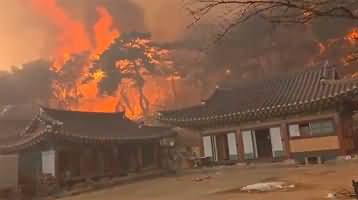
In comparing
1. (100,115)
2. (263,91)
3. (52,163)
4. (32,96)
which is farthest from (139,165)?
(32,96)

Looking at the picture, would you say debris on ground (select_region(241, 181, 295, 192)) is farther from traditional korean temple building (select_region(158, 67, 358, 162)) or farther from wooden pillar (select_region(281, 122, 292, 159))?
wooden pillar (select_region(281, 122, 292, 159))

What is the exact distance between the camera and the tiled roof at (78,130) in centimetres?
2028

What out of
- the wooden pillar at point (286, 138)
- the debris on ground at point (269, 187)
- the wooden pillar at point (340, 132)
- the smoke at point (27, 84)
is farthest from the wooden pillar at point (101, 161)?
the smoke at point (27, 84)

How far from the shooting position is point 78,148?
22031mm

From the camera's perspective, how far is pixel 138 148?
88.7ft

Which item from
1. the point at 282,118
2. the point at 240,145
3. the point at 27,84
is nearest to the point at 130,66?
the point at 27,84

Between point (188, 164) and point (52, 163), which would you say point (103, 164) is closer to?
point (52, 163)

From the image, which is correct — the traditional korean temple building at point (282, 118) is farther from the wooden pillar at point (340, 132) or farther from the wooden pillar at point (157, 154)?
the wooden pillar at point (157, 154)

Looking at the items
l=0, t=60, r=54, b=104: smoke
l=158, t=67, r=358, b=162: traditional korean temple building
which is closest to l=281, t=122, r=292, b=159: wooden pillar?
l=158, t=67, r=358, b=162: traditional korean temple building

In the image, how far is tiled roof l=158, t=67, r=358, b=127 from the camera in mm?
20459

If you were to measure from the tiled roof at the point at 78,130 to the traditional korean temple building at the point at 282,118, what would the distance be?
2915 millimetres

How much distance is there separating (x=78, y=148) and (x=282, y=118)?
12.6m

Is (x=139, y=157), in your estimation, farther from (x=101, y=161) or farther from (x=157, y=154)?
(x=101, y=161)

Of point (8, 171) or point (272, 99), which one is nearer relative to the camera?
point (8, 171)
